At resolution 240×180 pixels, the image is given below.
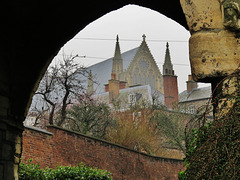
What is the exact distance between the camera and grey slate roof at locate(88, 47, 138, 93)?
54.9 metres

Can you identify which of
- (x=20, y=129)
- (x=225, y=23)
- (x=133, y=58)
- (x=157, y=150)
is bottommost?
(x=157, y=150)

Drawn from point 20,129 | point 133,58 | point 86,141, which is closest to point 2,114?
point 20,129

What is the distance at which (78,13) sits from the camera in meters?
5.57

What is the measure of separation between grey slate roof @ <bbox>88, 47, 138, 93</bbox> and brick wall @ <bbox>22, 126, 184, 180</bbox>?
35993 mm

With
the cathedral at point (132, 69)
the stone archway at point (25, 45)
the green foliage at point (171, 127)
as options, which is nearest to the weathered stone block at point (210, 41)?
the stone archway at point (25, 45)

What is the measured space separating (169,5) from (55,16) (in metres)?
1.69

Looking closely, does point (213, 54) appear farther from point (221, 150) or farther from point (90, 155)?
point (90, 155)

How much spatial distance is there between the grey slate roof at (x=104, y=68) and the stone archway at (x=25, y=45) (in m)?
45.8

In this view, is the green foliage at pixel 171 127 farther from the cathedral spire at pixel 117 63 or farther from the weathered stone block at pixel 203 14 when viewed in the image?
the cathedral spire at pixel 117 63

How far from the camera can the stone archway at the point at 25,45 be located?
5.57m

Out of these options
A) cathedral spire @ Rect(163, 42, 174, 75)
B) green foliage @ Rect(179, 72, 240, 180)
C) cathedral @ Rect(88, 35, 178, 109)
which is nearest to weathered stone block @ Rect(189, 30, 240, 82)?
green foliage @ Rect(179, 72, 240, 180)

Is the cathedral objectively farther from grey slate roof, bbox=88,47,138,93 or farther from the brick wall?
the brick wall

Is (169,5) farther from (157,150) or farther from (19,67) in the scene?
(157,150)

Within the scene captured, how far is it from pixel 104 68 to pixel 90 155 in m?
45.6
